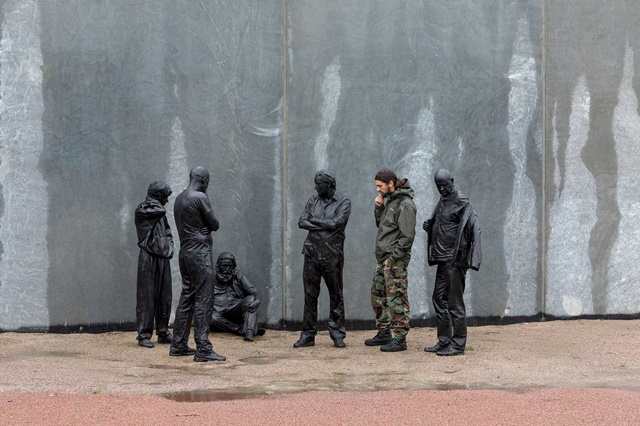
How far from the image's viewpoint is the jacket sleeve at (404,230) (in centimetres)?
1085

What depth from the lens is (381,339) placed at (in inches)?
457

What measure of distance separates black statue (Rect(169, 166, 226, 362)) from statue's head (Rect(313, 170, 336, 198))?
1.51 m

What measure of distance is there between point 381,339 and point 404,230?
154 cm

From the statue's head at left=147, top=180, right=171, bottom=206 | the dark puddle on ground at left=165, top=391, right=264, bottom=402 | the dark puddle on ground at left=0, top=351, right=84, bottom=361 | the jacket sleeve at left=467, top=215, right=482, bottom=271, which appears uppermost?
the statue's head at left=147, top=180, right=171, bottom=206

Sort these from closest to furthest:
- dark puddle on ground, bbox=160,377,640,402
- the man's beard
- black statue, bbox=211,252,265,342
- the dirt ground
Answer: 1. the dirt ground
2. dark puddle on ground, bbox=160,377,640,402
3. black statue, bbox=211,252,265,342
4. the man's beard

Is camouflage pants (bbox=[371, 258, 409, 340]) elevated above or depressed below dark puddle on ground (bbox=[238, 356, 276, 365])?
above

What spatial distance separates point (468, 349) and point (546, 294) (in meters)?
2.91

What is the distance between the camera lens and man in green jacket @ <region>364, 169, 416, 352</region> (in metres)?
10.9

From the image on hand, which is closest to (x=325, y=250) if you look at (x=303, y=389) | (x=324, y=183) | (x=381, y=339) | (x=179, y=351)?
(x=324, y=183)

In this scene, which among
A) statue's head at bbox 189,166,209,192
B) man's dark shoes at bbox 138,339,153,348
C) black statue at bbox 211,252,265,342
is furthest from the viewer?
black statue at bbox 211,252,265,342

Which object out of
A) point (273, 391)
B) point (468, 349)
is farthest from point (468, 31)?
point (273, 391)

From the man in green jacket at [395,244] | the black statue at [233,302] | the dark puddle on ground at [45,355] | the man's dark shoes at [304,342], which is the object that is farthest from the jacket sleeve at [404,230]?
the dark puddle on ground at [45,355]

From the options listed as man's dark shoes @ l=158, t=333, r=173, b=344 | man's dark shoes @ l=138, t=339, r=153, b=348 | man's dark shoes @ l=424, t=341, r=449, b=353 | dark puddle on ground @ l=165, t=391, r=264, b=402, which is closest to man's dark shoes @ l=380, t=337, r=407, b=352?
man's dark shoes @ l=424, t=341, r=449, b=353

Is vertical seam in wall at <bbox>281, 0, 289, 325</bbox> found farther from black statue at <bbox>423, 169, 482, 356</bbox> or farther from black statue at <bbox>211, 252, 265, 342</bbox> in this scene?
black statue at <bbox>423, 169, 482, 356</bbox>
